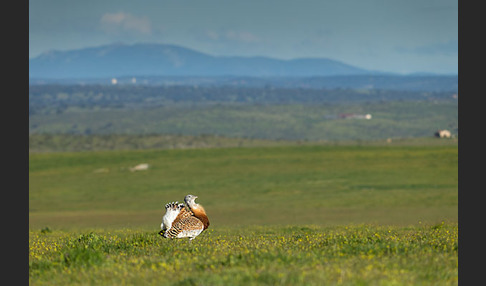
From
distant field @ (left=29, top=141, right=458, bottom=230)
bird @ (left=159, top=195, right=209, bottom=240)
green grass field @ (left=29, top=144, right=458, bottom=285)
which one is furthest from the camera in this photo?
distant field @ (left=29, top=141, right=458, bottom=230)

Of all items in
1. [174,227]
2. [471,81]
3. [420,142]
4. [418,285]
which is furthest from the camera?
[420,142]

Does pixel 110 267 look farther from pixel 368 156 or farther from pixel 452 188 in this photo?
pixel 368 156

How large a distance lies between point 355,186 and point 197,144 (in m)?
72.9

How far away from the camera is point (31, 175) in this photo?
93.1m

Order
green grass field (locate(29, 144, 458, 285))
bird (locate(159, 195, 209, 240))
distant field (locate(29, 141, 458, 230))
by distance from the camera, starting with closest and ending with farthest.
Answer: green grass field (locate(29, 144, 458, 285)) < bird (locate(159, 195, 209, 240)) < distant field (locate(29, 141, 458, 230))

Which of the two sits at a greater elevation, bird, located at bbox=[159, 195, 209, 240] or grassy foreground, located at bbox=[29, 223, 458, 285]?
bird, located at bbox=[159, 195, 209, 240]

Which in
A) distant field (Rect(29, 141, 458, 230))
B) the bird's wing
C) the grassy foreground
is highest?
the bird's wing

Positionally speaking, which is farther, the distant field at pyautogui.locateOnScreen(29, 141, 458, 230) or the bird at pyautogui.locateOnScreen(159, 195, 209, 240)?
the distant field at pyautogui.locateOnScreen(29, 141, 458, 230)

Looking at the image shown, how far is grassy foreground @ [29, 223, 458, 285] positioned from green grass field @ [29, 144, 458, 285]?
0.13 ft

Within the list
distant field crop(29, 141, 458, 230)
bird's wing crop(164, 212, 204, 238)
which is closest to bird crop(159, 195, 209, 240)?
bird's wing crop(164, 212, 204, 238)

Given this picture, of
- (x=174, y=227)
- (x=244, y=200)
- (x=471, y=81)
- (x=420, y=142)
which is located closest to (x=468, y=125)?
(x=471, y=81)

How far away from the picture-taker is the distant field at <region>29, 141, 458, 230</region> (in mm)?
51781

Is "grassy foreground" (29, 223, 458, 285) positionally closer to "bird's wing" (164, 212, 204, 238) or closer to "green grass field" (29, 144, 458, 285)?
"green grass field" (29, 144, 458, 285)

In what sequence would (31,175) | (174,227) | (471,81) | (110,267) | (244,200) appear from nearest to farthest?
(110,267) → (471,81) → (174,227) → (244,200) → (31,175)
